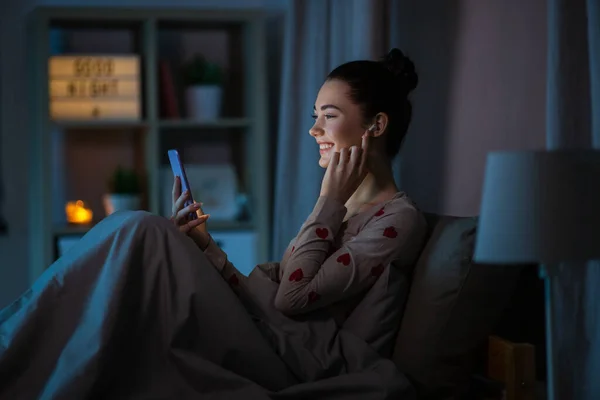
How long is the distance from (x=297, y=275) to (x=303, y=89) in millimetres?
1458

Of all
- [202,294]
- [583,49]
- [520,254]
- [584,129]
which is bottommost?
[202,294]

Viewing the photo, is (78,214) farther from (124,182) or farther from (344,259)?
(344,259)

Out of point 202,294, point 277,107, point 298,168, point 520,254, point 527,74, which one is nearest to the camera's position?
point 520,254

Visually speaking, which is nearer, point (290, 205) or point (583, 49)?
point (583, 49)

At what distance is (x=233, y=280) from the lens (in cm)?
189

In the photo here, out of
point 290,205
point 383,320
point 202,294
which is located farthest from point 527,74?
point 290,205

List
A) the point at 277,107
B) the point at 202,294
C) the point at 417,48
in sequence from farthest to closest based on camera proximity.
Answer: the point at 277,107, the point at 417,48, the point at 202,294

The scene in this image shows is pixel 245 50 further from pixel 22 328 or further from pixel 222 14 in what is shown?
pixel 22 328

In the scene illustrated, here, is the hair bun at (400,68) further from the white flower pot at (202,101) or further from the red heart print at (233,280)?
the white flower pot at (202,101)

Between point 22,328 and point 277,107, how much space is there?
2.37 m

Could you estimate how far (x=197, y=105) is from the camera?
353 centimetres

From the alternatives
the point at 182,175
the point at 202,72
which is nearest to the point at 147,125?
the point at 202,72

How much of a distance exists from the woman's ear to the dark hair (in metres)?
0.01

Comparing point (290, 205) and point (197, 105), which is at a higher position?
point (197, 105)
